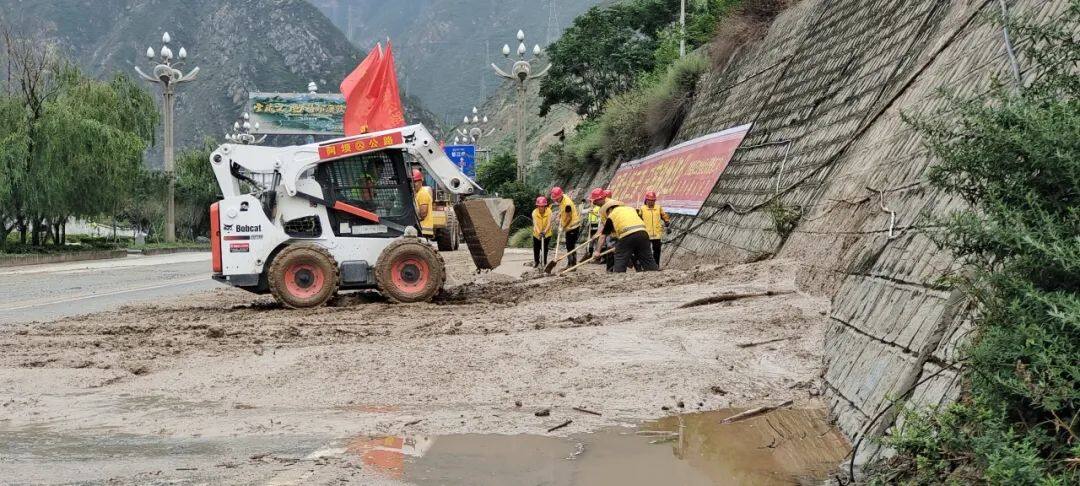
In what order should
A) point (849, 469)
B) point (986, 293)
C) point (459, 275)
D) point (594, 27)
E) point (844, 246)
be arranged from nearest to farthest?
1. point (986, 293)
2. point (849, 469)
3. point (844, 246)
4. point (459, 275)
5. point (594, 27)

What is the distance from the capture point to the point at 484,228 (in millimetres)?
14977

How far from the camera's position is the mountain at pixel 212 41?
397 ft

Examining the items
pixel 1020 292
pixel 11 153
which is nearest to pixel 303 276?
pixel 1020 292

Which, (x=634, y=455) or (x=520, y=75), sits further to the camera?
(x=520, y=75)

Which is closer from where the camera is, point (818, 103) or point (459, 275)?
point (818, 103)

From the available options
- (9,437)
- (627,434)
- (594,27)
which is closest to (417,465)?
(627,434)

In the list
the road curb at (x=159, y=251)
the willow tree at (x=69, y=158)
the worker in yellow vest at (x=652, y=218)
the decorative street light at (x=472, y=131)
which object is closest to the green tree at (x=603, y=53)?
the decorative street light at (x=472, y=131)

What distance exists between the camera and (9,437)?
6367 millimetres

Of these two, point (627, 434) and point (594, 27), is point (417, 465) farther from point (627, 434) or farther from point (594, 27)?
point (594, 27)

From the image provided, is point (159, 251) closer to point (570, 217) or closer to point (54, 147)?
point (54, 147)

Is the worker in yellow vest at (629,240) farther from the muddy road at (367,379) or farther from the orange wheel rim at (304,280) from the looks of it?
the orange wheel rim at (304,280)

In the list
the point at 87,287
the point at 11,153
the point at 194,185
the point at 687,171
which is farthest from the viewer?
the point at 194,185

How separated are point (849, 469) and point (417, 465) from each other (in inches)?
86.9

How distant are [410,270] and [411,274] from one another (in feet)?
0.18
